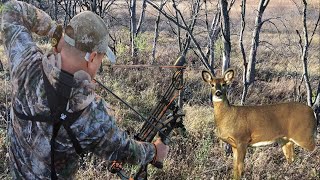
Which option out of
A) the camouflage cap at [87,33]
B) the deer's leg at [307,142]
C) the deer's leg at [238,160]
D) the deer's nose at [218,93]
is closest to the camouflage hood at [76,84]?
the camouflage cap at [87,33]

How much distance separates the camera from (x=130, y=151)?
2.37 metres

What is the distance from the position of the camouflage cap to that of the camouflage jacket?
130 mm

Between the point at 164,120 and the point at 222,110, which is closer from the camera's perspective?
the point at 164,120

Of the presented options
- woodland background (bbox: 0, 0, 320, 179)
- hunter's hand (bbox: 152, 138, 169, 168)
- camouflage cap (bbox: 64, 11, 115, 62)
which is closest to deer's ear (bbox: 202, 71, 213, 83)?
woodland background (bbox: 0, 0, 320, 179)

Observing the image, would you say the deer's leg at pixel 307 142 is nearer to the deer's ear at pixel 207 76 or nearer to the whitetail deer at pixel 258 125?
the whitetail deer at pixel 258 125

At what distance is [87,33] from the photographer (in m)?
2.14

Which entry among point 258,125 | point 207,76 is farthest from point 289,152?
point 207,76

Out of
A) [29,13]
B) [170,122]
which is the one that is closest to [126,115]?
[170,122]

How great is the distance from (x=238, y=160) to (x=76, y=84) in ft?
10.9

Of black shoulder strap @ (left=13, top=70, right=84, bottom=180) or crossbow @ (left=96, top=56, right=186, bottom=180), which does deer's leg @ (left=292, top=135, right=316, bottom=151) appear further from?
black shoulder strap @ (left=13, top=70, right=84, bottom=180)

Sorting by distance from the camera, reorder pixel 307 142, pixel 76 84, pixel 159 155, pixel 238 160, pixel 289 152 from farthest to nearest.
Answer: pixel 289 152 < pixel 307 142 < pixel 238 160 < pixel 159 155 < pixel 76 84

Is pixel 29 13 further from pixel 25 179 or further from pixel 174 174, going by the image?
pixel 174 174

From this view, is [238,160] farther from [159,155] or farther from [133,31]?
[133,31]

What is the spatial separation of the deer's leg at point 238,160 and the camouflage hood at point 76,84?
10.3 feet
